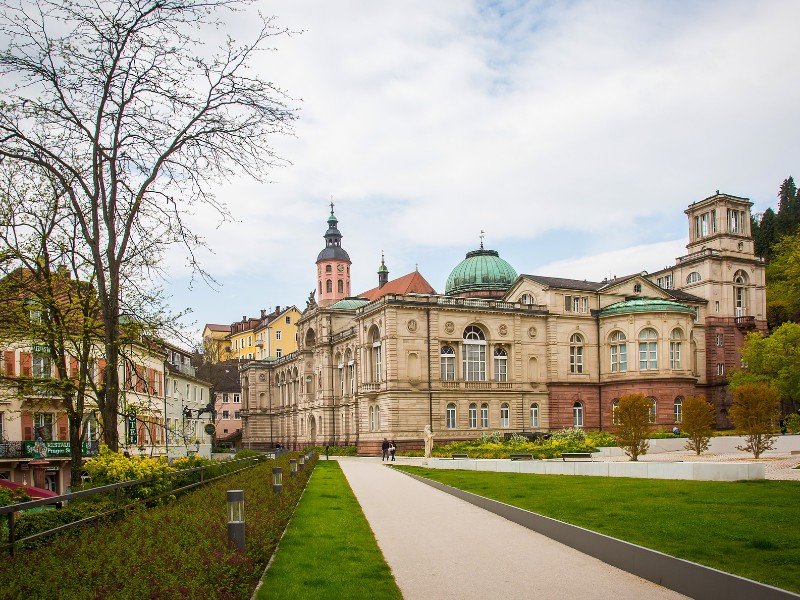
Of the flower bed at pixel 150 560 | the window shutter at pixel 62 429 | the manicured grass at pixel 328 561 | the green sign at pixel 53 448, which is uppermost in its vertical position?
the flower bed at pixel 150 560

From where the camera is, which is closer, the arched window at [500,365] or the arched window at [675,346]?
the arched window at [675,346]

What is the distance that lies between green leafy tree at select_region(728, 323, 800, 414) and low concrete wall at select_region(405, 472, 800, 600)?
147ft

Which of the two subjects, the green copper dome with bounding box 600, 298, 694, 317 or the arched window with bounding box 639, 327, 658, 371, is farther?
the green copper dome with bounding box 600, 298, 694, 317

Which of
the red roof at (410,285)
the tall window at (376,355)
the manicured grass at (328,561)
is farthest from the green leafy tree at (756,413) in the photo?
the red roof at (410,285)

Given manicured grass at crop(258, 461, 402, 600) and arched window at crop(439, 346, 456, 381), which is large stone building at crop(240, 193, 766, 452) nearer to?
arched window at crop(439, 346, 456, 381)

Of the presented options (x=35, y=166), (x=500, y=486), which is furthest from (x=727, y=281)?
(x=35, y=166)

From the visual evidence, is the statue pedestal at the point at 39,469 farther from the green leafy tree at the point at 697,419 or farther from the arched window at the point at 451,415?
the green leafy tree at the point at 697,419

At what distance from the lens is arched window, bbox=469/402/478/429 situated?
63.6m

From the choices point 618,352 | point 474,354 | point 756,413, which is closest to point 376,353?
point 474,354

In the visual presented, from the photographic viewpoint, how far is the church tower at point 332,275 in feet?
360

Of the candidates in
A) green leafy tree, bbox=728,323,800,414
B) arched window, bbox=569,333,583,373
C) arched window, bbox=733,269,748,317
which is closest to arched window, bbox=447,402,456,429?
arched window, bbox=569,333,583,373

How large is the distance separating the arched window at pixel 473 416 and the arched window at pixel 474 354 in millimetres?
2376

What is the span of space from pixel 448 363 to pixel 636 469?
37.2 m

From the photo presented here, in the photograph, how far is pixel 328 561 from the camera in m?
12.8
